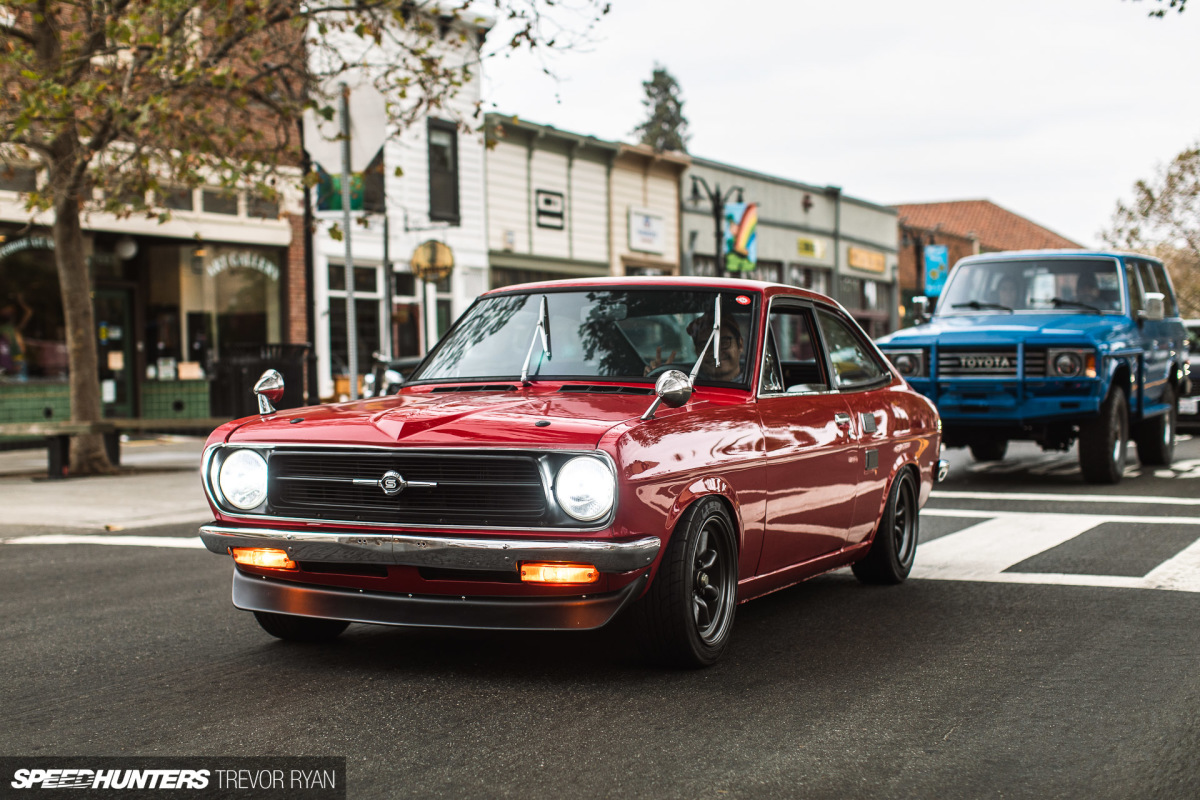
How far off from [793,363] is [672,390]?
1.81 m

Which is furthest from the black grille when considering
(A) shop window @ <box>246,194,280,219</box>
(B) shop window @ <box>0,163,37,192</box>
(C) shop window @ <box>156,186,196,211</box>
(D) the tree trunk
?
(C) shop window @ <box>156,186,196,211</box>

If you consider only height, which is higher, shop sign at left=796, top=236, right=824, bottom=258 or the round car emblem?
shop sign at left=796, top=236, right=824, bottom=258

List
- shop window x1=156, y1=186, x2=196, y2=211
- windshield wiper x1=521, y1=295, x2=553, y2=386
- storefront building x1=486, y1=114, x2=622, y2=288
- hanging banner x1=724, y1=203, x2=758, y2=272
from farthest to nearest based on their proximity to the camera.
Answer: hanging banner x1=724, y1=203, x2=758, y2=272
storefront building x1=486, y1=114, x2=622, y2=288
shop window x1=156, y1=186, x2=196, y2=211
windshield wiper x1=521, y1=295, x2=553, y2=386

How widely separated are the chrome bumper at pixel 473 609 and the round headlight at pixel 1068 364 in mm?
8404

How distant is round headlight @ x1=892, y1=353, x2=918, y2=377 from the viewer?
41.5 ft

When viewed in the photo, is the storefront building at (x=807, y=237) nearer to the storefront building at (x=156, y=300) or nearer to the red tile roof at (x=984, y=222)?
the storefront building at (x=156, y=300)

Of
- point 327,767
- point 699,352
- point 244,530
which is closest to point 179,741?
point 327,767

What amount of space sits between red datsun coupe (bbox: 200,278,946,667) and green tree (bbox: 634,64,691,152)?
2661 inches

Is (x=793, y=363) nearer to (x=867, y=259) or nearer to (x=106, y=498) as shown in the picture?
(x=106, y=498)

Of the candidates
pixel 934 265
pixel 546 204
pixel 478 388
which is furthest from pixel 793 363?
pixel 934 265

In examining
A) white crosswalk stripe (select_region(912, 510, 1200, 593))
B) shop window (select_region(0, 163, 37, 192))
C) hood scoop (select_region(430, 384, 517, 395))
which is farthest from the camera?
shop window (select_region(0, 163, 37, 192))

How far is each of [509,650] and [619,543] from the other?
3.72 ft

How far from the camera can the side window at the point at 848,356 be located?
6699mm

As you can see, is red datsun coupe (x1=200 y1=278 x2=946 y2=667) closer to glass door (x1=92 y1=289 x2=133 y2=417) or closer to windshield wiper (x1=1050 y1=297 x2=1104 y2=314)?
windshield wiper (x1=1050 y1=297 x2=1104 y2=314)
